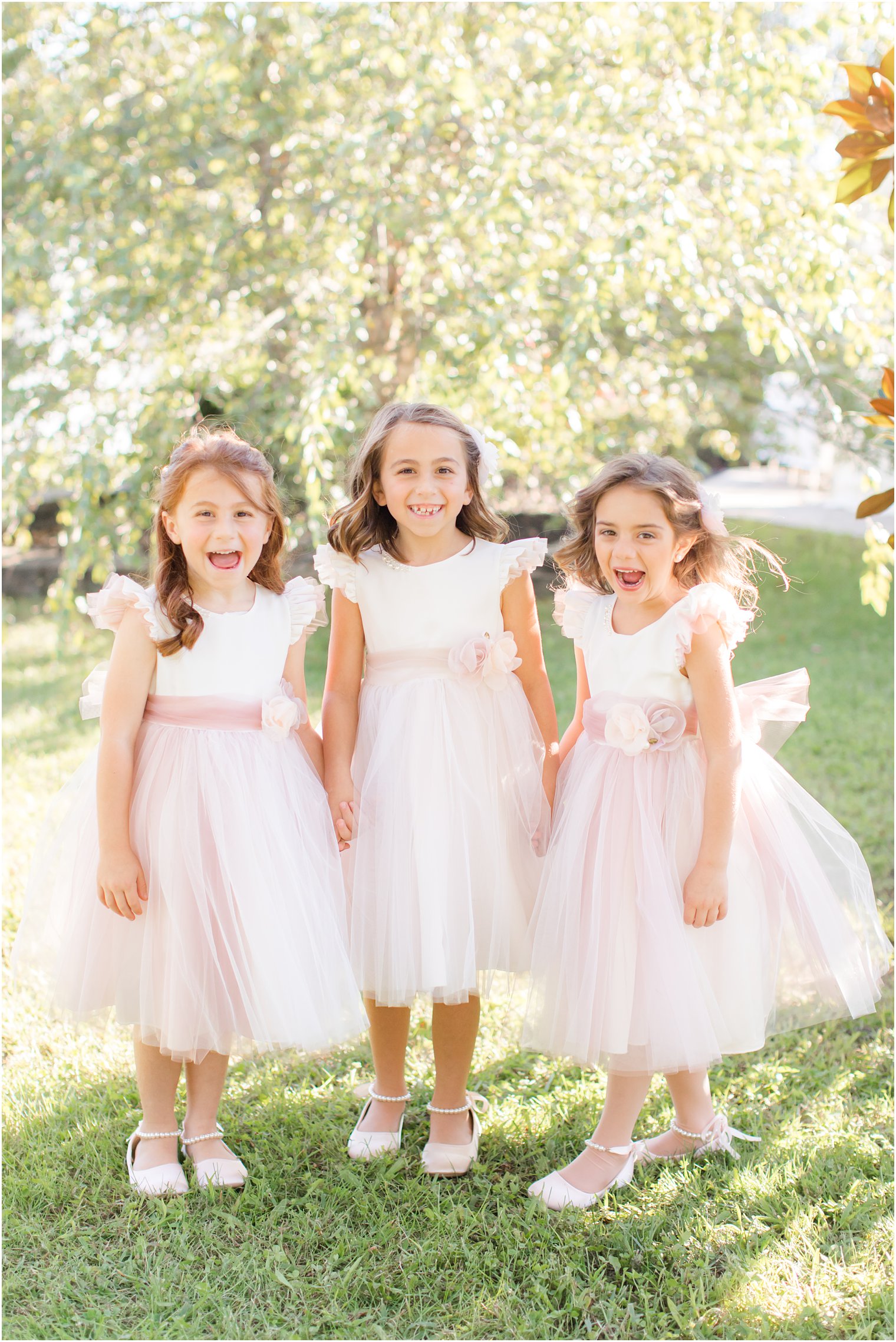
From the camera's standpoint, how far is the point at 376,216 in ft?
13.5

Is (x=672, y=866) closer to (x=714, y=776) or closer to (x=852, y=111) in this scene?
(x=714, y=776)

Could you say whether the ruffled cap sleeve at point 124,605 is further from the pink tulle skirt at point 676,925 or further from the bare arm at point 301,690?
the pink tulle skirt at point 676,925

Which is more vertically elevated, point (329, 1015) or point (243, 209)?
point (243, 209)

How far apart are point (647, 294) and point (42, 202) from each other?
3003 millimetres

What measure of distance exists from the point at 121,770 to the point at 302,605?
0.49 meters

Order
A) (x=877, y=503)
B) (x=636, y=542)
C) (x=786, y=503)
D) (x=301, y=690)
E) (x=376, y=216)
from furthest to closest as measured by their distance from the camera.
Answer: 1. (x=786, y=503)
2. (x=376, y=216)
3. (x=301, y=690)
4. (x=636, y=542)
5. (x=877, y=503)

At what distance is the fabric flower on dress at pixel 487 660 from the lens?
82.8 inches

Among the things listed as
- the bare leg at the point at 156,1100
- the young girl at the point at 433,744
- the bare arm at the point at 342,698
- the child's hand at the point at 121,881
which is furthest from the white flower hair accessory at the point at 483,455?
the bare leg at the point at 156,1100

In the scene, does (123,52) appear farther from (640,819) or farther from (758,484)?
(758,484)

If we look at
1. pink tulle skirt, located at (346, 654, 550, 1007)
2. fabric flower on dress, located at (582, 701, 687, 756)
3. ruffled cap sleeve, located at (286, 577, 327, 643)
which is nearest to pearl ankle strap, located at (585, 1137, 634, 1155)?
pink tulle skirt, located at (346, 654, 550, 1007)

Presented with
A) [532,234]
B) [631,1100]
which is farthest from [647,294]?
[631,1100]

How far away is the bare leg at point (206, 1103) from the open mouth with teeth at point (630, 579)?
1.23 meters

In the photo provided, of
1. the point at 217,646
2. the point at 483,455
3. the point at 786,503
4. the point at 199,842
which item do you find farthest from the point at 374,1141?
the point at 786,503

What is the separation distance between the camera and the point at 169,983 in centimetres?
195
